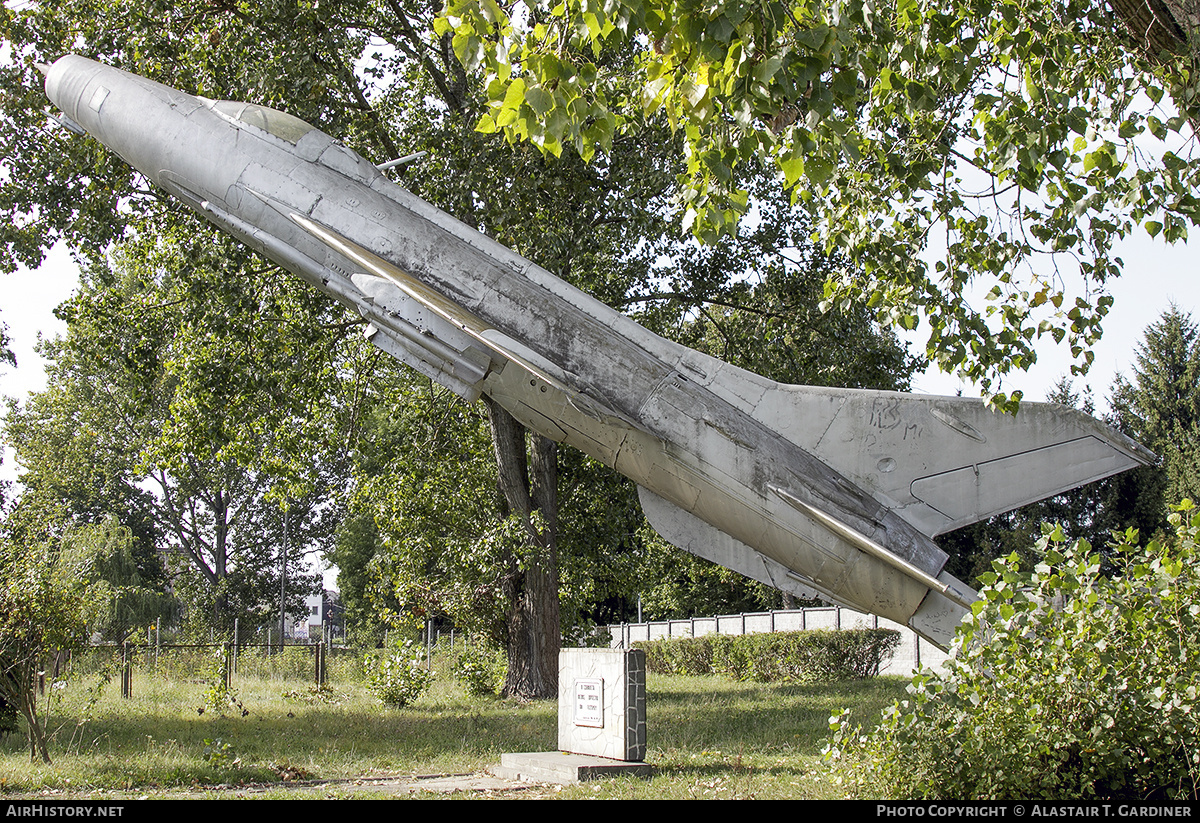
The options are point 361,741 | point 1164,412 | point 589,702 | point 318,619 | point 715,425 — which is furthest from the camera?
point 318,619

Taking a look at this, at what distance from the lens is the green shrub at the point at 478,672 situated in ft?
54.2

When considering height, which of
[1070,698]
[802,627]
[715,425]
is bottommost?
[802,627]

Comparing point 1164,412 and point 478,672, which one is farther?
point 1164,412

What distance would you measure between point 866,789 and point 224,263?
10.3 m

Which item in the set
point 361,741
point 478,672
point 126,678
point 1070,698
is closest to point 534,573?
point 478,672

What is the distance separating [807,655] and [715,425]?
13699mm

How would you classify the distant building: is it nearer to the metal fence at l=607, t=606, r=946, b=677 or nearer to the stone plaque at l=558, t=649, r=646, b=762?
the metal fence at l=607, t=606, r=946, b=677

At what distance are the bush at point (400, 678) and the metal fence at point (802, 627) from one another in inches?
211

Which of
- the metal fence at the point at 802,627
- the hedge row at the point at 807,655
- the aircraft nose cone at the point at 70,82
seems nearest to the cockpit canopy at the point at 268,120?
the aircraft nose cone at the point at 70,82

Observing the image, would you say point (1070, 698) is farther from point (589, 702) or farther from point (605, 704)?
point (589, 702)

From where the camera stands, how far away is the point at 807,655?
1962 centimetres

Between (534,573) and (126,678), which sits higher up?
(534,573)

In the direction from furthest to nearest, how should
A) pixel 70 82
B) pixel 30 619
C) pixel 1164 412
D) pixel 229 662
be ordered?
pixel 1164 412, pixel 229 662, pixel 70 82, pixel 30 619

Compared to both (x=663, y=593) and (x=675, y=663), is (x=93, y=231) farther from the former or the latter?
(x=663, y=593)
